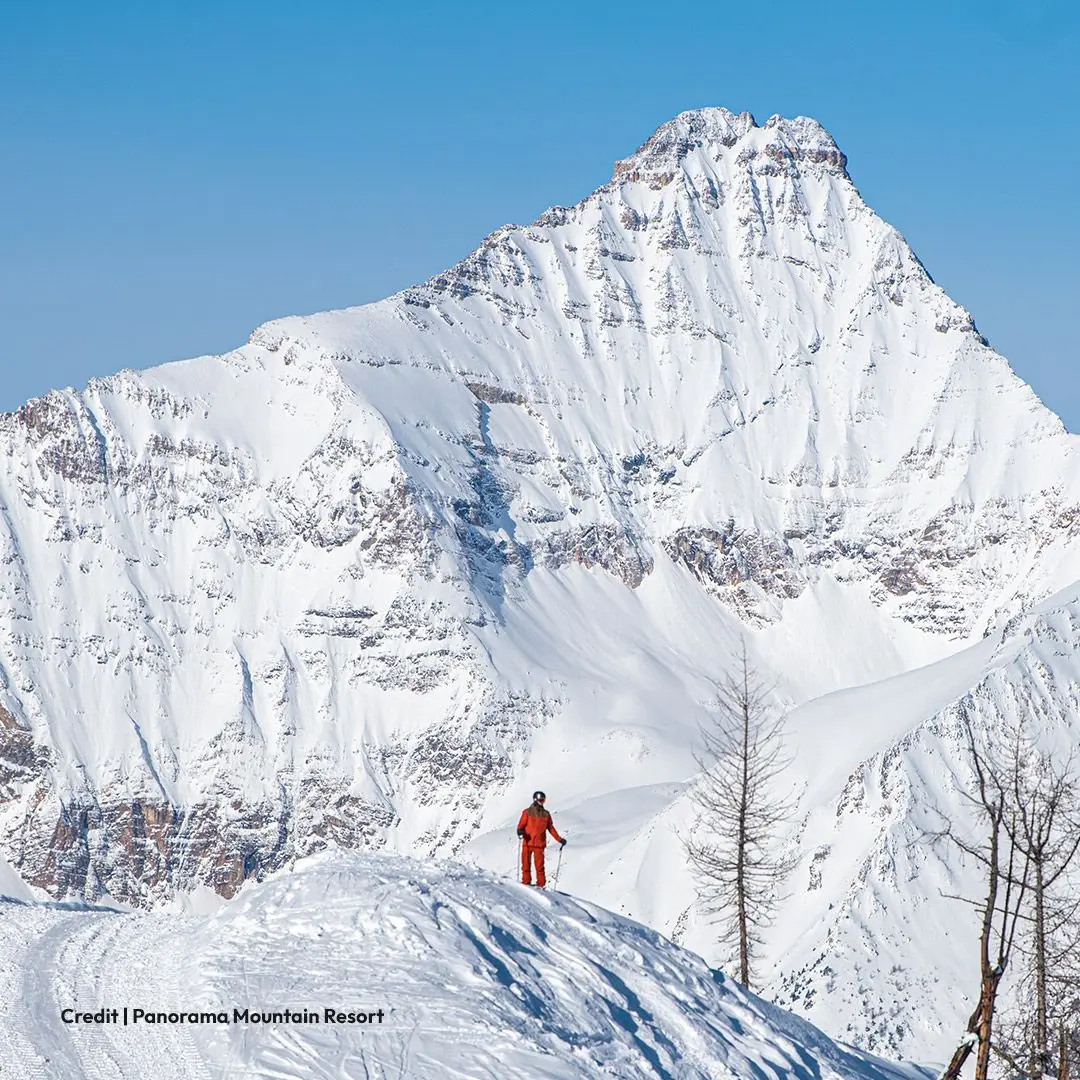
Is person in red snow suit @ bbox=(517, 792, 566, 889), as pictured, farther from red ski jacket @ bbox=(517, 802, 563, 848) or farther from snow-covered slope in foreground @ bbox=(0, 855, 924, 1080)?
snow-covered slope in foreground @ bbox=(0, 855, 924, 1080)

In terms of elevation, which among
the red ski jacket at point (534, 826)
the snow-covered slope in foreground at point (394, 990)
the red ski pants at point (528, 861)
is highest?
the red ski jacket at point (534, 826)

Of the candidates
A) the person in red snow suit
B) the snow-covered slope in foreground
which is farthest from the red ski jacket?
the snow-covered slope in foreground

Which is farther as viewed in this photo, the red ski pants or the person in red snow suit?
the red ski pants

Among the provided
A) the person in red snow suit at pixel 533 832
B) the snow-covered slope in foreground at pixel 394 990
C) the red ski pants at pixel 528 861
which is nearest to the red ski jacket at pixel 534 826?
the person in red snow suit at pixel 533 832

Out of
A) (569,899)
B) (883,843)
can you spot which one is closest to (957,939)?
(883,843)

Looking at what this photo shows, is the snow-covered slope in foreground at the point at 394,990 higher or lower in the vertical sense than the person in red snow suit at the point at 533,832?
lower

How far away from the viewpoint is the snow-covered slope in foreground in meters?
23.8

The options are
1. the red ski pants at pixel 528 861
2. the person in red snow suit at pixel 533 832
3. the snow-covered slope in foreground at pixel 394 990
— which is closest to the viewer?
the snow-covered slope in foreground at pixel 394 990

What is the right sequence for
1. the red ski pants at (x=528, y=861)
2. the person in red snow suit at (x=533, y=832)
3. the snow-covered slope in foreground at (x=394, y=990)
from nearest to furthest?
the snow-covered slope in foreground at (x=394, y=990) < the person in red snow suit at (x=533, y=832) < the red ski pants at (x=528, y=861)

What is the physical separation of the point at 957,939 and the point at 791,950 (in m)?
7.41

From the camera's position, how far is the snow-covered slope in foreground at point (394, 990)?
23794 millimetres

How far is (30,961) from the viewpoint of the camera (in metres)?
28.0

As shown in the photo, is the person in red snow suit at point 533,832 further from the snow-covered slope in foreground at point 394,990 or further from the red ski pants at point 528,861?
the snow-covered slope in foreground at point 394,990

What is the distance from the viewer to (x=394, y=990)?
25.6m
